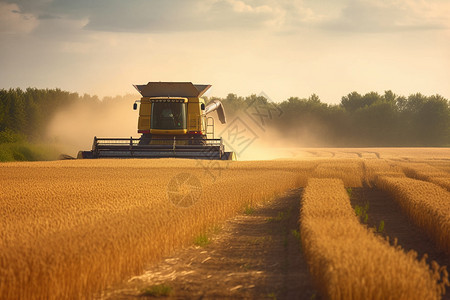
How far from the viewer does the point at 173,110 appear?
920 inches

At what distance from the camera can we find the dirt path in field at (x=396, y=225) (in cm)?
781

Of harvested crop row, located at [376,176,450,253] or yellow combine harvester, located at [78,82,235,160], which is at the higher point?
yellow combine harvester, located at [78,82,235,160]

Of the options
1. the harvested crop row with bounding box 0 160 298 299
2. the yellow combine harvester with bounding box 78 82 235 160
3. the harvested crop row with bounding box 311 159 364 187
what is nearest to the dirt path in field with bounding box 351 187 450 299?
the harvested crop row with bounding box 311 159 364 187

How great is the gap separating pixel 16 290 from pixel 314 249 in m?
2.73

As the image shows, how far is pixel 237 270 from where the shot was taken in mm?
6547

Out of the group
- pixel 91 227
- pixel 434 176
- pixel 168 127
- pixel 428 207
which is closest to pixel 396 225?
pixel 428 207

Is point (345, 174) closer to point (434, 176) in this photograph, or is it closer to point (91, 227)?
point (434, 176)

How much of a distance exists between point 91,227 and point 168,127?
17183 millimetres

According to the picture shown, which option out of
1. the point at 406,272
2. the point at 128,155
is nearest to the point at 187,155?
the point at 128,155

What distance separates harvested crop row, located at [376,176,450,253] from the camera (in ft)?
25.6

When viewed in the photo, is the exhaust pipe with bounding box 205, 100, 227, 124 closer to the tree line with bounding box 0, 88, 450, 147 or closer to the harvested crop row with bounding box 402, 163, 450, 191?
the harvested crop row with bounding box 402, 163, 450, 191

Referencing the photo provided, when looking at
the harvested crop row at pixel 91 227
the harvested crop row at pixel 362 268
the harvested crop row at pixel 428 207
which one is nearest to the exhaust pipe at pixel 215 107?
the harvested crop row at pixel 91 227

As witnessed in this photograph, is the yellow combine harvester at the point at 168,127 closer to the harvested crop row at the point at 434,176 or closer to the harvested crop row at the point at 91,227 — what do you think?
the harvested crop row at the point at 434,176

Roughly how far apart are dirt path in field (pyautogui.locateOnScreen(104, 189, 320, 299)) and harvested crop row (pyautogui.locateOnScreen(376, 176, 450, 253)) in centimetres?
201
